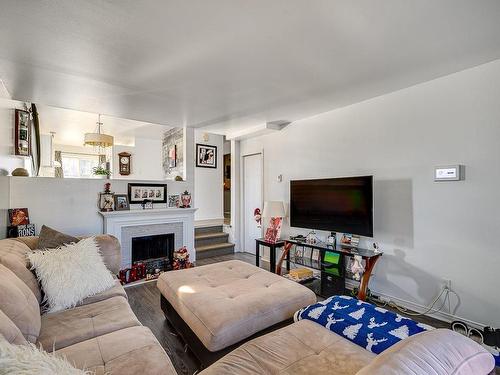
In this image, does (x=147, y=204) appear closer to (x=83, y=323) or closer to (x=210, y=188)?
(x=210, y=188)

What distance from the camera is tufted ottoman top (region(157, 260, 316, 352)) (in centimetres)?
167

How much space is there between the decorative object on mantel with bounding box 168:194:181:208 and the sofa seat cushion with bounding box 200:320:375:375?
313 cm

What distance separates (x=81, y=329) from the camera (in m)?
1.59

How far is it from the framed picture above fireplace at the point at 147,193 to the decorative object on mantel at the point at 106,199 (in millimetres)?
279

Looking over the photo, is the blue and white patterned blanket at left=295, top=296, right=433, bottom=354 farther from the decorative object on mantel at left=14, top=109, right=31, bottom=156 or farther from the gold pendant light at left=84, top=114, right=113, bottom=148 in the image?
the gold pendant light at left=84, top=114, right=113, bottom=148

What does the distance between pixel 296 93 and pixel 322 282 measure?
7.53ft

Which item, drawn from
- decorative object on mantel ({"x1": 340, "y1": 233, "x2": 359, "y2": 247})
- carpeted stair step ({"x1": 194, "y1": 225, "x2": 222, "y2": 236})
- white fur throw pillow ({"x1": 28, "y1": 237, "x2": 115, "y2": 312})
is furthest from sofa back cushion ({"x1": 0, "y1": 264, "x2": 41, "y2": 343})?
carpeted stair step ({"x1": 194, "y1": 225, "x2": 222, "y2": 236})

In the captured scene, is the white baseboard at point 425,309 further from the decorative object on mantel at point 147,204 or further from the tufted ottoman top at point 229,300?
the decorative object on mantel at point 147,204

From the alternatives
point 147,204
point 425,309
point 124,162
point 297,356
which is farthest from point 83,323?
point 124,162

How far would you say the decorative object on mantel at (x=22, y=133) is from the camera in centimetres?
304

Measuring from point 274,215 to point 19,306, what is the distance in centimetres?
304

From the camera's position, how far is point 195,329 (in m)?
1.75

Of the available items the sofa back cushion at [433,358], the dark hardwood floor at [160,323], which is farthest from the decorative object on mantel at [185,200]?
the sofa back cushion at [433,358]

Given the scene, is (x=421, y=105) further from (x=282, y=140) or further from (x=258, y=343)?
(x=258, y=343)
